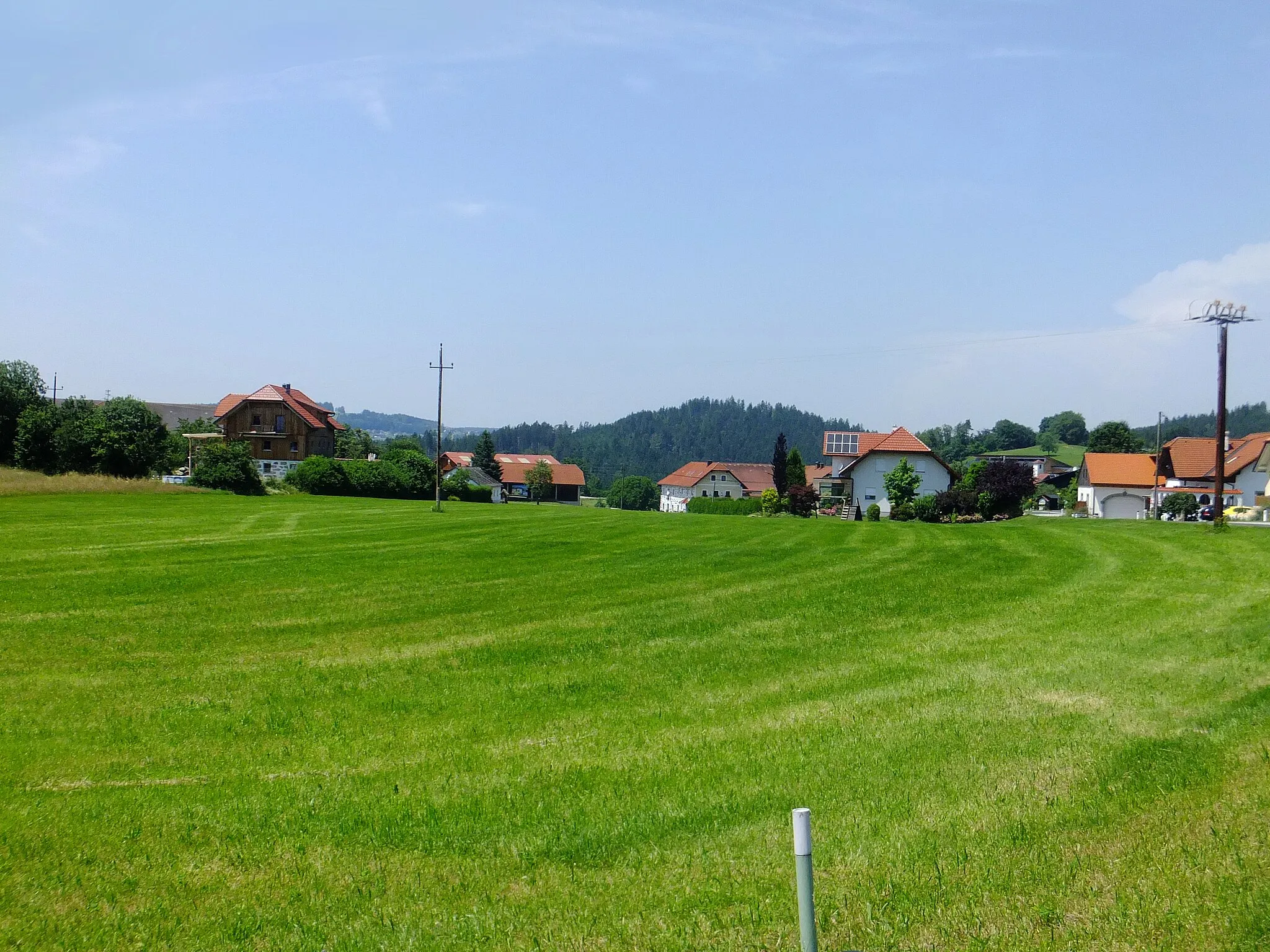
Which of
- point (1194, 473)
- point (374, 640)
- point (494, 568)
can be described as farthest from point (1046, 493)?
point (374, 640)

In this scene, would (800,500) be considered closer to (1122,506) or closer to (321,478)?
(1122,506)

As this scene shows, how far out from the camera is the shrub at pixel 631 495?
143000 millimetres

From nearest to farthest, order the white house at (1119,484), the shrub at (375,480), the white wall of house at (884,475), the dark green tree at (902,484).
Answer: the dark green tree at (902,484) → the shrub at (375,480) → the white wall of house at (884,475) → the white house at (1119,484)

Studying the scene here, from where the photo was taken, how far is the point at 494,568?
23375 mm

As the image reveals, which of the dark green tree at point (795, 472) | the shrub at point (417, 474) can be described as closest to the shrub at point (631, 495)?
the dark green tree at point (795, 472)

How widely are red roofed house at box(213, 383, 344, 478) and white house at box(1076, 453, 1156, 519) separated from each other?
2783 inches

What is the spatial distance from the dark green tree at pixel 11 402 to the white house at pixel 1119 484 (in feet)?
274

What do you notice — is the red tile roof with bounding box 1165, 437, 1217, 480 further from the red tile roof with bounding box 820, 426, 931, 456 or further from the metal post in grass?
the metal post in grass

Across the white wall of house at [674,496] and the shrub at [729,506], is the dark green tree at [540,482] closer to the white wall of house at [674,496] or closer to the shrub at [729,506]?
the white wall of house at [674,496]

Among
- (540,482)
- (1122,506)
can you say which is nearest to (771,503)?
(1122,506)

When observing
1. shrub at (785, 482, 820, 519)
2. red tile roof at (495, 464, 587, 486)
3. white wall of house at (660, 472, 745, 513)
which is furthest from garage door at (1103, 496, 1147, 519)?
red tile roof at (495, 464, 587, 486)

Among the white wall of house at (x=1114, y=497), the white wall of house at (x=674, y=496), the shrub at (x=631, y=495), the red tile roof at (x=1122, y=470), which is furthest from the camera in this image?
the white wall of house at (x=674, y=496)

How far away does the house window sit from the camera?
84.4 m

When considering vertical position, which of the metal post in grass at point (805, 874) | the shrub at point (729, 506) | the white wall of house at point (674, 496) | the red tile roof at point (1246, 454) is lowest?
the white wall of house at point (674, 496)
